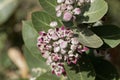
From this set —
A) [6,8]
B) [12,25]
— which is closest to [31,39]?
[6,8]

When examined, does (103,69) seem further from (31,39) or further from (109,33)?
(31,39)

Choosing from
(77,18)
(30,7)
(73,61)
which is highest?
(30,7)

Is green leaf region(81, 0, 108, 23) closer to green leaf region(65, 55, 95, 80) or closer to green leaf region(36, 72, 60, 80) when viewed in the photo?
green leaf region(65, 55, 95, 80)

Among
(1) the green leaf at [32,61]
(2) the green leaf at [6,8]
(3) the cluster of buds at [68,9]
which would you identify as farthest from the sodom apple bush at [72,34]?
(2) the green leaf at [6,8]

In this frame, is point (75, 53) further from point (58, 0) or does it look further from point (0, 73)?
point (0, 73)

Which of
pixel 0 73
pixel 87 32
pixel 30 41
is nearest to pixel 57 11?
pixel 87 32

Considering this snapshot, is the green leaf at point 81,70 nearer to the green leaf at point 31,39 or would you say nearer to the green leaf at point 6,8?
the green leaf at point 31,39

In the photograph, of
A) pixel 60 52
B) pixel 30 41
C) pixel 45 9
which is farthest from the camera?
pixel 30 41
